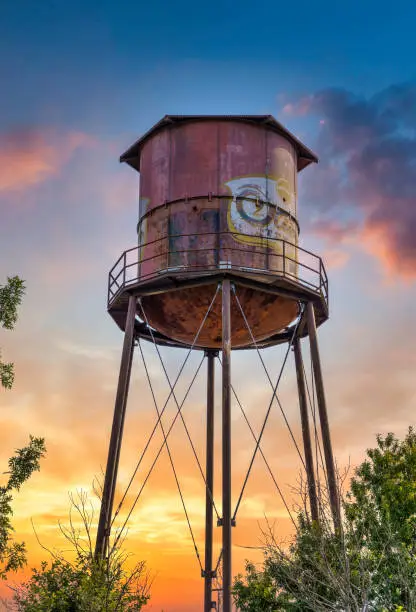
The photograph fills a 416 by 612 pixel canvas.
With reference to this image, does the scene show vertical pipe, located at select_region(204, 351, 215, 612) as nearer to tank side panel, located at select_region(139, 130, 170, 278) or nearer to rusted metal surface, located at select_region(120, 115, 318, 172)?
tank side panel, located at select_region(139, 130, 170, 278)

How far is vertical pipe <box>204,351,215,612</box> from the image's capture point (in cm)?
2489

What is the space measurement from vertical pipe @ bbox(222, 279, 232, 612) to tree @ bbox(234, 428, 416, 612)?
1367mm

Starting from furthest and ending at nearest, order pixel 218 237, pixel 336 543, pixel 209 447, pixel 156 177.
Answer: pixel 209 447 < pixel 156 177 < pixel 218 237 < pixel 336 543

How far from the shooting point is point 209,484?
2611 centimetres

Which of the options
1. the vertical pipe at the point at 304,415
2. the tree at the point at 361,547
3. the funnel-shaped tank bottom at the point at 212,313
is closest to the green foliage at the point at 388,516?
the tree at the point at 361,547

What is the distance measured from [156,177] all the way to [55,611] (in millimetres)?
11704

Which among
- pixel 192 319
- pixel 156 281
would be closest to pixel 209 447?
pixel 192 319

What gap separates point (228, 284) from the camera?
793 inches

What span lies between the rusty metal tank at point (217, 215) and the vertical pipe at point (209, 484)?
3651 mm

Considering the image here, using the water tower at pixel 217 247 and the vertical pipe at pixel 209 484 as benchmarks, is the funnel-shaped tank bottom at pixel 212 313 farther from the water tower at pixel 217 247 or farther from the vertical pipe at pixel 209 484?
the vertical pipe at pixel 209 484

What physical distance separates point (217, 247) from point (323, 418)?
540 cm

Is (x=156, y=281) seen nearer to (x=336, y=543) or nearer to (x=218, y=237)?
(x=218, y=237)

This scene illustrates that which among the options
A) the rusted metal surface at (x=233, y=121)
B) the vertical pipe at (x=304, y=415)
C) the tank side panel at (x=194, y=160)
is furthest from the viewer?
the vertical pipe at (x=304, y=415)

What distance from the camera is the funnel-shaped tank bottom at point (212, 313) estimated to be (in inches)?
843
